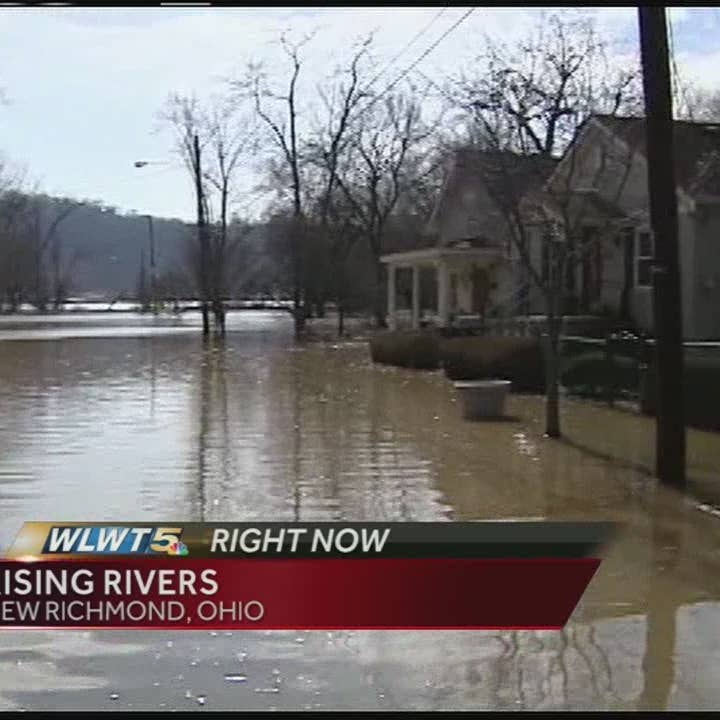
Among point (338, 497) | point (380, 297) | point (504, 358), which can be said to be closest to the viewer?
point (338, 497)

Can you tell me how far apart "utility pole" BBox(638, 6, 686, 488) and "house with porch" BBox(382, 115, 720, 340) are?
90.8 inches

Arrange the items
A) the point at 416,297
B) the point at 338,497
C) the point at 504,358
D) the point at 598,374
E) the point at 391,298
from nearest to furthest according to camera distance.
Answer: the point at 338,497, the point at 416,297, the point at 391,298, the point at 598,374, the point at 504,358

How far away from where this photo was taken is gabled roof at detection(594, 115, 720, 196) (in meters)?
12.2

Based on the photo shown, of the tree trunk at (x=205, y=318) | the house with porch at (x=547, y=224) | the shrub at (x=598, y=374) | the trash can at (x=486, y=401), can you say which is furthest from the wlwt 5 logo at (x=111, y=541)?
the shrub at (x=598, y=374)

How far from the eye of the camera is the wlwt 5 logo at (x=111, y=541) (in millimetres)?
5191

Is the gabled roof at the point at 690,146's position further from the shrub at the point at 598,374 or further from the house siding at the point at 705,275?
the shrub at the point at 598,374

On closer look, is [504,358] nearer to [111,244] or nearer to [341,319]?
[341,319]

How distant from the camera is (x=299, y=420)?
13.0m

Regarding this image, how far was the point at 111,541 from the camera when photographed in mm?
5320

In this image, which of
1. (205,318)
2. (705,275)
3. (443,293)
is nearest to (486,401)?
(443,293)

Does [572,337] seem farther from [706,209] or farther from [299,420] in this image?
[299,420]

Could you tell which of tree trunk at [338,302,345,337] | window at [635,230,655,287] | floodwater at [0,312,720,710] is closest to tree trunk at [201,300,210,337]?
floodwater at [0,312,720,710]

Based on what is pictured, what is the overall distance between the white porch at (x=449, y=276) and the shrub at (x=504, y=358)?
425 mm

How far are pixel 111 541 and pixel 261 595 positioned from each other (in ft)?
2.93
